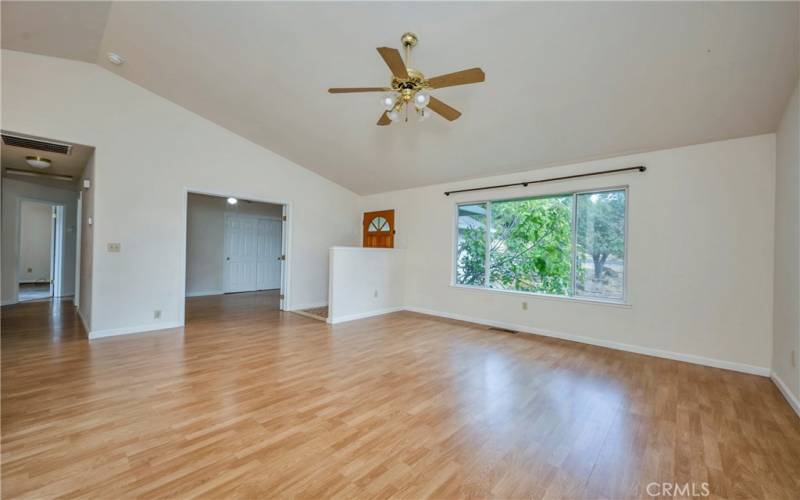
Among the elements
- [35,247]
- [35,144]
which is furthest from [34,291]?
[35,144]

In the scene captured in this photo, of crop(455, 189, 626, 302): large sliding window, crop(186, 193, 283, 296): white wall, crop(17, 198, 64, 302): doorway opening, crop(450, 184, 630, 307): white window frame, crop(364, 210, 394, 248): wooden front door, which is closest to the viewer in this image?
crop(450, 184, 630, 307): white window frame

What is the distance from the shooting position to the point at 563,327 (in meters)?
4.35

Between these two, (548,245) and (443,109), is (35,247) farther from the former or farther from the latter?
(548,245)

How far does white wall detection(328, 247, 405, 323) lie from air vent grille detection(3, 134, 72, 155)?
3.66 metres

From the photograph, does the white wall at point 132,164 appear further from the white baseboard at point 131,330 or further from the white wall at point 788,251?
the white wall at point 788,251

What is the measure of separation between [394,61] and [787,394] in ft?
13.8

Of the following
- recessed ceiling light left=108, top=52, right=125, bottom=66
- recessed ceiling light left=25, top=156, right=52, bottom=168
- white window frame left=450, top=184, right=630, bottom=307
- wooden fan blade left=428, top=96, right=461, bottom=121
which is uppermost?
recessed ceiling light left=108, top=52, right=125, bottom=66

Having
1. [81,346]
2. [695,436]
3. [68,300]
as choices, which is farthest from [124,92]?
[695,436]

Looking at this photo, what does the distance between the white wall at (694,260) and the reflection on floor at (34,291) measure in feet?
33.3

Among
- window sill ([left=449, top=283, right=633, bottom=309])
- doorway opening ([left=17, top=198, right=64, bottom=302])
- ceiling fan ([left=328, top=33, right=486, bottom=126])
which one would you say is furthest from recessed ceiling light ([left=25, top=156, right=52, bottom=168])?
window sill ([left=449, top=283, right=633, bottom=309])

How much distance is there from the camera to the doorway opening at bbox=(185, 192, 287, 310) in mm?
7441

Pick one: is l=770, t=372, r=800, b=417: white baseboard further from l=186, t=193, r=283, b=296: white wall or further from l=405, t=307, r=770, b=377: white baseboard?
l=186, t=193, r=283, b=296: white wall

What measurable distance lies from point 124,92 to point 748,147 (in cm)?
744

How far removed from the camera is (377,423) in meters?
2.17
